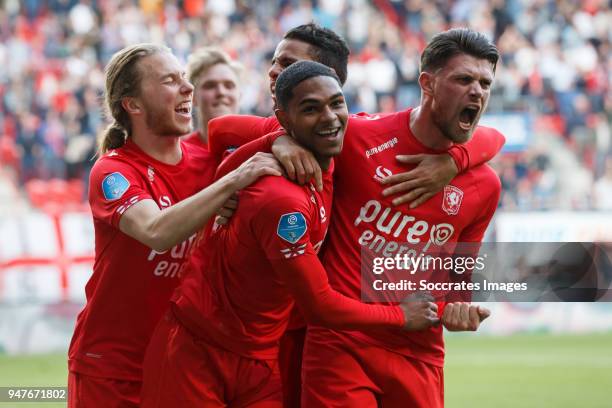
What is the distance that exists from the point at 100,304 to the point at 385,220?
1.42 m

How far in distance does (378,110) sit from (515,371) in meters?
7.52

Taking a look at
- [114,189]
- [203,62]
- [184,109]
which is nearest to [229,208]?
[114,189]

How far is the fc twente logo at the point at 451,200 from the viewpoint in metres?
4.46

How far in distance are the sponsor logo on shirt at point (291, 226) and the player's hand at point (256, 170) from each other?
20 centimetres

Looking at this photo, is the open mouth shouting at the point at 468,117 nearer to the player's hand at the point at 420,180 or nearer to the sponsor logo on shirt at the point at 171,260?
the player's hand at the point at 420,180

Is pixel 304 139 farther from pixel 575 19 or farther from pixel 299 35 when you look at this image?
pixel 575 19

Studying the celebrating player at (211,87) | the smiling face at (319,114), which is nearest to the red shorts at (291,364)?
the smiling face at (319,114)

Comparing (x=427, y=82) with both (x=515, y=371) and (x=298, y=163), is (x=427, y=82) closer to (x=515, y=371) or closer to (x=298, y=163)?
(x=298, y=163)

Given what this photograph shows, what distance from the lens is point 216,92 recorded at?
6.62 metres

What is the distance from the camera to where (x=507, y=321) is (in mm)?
12641

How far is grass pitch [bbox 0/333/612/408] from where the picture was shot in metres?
8.98

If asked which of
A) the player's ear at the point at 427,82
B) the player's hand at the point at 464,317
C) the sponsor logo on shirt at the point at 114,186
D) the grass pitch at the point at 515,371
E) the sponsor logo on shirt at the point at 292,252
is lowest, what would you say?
the grass pitch at the point at 515,371

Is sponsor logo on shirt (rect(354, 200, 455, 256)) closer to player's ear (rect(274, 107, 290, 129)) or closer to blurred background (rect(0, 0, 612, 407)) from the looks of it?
player's ear (rect(274, 107, 290, 129))

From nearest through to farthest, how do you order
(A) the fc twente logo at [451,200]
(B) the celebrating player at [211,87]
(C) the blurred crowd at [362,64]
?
(A) the fc twente logo at [451,200]
(B) the celebrating player at [211,87]
(C) the blurred crowd at [362,64]
